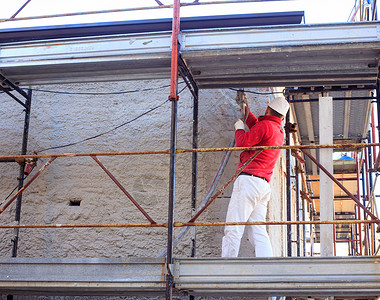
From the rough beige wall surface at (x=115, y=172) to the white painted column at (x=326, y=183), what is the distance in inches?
62.5

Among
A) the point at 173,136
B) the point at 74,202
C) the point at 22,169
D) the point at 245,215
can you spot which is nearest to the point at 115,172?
the point at 74,202

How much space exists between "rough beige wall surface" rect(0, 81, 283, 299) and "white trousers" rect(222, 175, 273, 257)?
948mm

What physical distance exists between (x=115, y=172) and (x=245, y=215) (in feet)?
7.45

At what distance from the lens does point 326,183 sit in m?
5.52

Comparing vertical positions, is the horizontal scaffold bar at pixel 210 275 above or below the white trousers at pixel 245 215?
below

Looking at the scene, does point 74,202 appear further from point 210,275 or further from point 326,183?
point 326,183

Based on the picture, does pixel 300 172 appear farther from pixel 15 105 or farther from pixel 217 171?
pixel 15 105

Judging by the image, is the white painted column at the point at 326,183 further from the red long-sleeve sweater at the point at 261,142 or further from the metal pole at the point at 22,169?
the metal pole at the point at 22,169

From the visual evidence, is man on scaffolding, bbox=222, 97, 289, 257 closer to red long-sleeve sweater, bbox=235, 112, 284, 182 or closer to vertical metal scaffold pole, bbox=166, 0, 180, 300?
red long-sleeve sweater, bbox=235, 112, 284, 182

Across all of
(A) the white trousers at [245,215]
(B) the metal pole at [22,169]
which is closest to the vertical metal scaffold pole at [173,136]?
(A) the white trousers at [245,215]

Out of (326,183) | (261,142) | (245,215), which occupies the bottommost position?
(245,215)

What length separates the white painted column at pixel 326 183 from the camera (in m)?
5.38

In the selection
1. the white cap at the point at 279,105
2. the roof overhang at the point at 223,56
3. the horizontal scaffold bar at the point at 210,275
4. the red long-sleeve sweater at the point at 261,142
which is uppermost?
the roof overhang at the point at 223,56

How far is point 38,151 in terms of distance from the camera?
7699 millimetres
